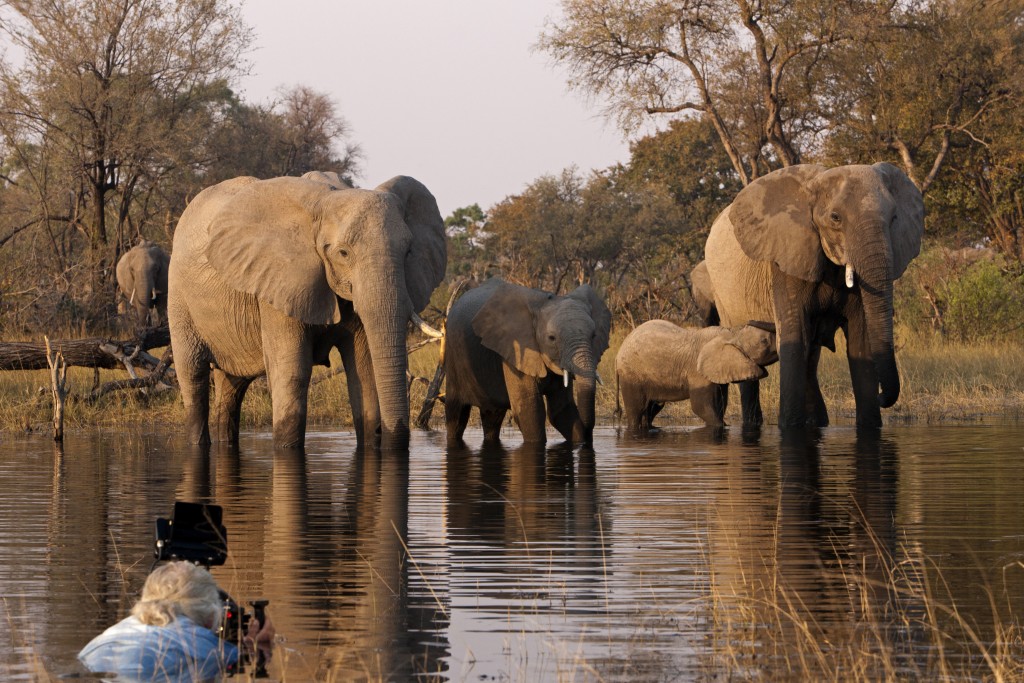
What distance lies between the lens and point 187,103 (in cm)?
3241

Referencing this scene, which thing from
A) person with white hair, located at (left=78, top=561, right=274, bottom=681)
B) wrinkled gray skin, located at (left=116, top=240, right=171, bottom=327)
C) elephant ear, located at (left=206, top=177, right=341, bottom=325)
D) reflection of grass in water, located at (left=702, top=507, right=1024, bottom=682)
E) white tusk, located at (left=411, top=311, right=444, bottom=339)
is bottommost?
reflection of grass in water, located at (left=702, top=507, right=1024, bottom=682)

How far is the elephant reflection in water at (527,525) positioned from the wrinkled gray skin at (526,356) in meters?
0.80

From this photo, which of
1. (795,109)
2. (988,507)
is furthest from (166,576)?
(795,109)

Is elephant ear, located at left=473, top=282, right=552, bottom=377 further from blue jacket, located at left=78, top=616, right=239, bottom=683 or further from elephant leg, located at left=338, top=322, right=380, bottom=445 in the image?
blue jacket, located at left=78, top=616, right=239, bottom=683

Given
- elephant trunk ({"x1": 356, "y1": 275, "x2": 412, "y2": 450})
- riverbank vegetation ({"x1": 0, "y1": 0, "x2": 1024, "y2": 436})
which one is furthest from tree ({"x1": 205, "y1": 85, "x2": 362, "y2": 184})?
elephant trunk ({"x1": 356, "y1": 275, "x2": 412, "y2": 450})

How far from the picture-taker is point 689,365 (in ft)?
58.6

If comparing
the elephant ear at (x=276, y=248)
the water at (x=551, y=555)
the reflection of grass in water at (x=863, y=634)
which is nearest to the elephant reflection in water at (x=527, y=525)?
the water at (x=551, y=555)

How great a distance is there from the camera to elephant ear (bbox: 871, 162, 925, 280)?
17094 millimetres

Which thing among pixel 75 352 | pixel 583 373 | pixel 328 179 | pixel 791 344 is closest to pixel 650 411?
pixel 791 344

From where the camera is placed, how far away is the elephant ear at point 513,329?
15242mm

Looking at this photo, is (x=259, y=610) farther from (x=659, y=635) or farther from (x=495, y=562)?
(x=495, y=562)

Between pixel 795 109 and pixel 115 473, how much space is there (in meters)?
21.0

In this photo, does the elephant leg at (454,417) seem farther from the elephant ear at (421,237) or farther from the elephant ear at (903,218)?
the elephant ear at (903,218)

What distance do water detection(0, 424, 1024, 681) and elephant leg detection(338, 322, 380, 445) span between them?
451 millimetres
